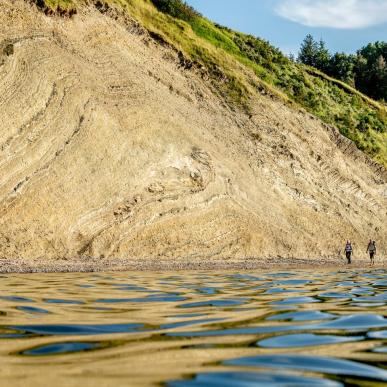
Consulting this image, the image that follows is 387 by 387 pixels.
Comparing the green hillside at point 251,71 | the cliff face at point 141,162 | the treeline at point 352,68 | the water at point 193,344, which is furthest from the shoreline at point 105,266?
the treeline at point 352,68

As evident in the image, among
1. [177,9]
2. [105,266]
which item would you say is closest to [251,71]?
[177,9]

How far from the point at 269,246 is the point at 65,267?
49.7ft

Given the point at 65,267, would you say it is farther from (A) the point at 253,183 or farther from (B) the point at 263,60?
(B) the point at 263,60

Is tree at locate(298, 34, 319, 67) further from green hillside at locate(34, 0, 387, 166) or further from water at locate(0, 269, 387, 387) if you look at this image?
water at locate(0, 269, 387, 387)

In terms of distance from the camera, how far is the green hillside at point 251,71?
41438 mm

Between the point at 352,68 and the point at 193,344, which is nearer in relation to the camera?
the point at 193,344

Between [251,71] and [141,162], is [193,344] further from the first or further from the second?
[251,71]

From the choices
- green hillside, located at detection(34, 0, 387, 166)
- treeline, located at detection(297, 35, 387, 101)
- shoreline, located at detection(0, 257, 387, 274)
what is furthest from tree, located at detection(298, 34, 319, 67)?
shoreline, located at detection(0, 257, 387, 274)

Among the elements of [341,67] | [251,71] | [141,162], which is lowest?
[141,162]

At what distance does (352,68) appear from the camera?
87938 mm

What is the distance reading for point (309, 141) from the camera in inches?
1660

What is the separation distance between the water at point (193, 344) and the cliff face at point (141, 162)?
2009 cm

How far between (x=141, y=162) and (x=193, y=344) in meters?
27.1

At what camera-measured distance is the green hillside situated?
4144 centimetres
